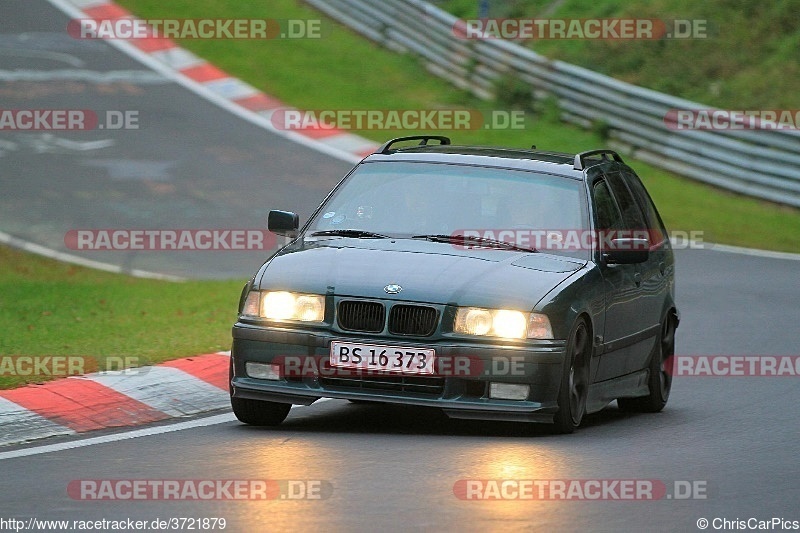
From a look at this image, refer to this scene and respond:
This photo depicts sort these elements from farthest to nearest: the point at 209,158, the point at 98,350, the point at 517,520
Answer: the point at 209,158
the point at 98,350
the point at 517,520

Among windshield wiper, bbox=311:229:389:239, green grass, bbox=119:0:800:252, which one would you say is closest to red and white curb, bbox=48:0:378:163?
green grass, bbox=119:0:800:252

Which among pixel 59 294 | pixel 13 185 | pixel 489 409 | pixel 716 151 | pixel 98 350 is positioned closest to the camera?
pixel 489 409

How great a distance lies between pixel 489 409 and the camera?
8633mm

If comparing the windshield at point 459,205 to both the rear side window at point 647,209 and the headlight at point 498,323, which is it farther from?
the rear side window at point 647,209

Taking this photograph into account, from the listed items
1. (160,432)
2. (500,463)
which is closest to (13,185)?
(160,432)

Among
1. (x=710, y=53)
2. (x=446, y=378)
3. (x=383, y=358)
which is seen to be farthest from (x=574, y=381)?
(x=710, y=53)

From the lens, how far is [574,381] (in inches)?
357

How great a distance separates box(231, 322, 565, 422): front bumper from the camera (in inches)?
337

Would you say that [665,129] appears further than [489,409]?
Yes

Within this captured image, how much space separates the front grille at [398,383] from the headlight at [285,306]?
1.28 ft

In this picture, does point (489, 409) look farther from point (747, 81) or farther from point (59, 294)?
point (747, 81)

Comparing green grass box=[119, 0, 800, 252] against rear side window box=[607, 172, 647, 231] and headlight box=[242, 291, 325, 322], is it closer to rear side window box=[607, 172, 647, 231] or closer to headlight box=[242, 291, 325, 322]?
rear side window box=[607, 172, 647, 231]

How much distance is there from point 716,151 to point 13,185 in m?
10.5

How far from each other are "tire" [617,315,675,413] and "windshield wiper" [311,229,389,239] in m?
2.28
